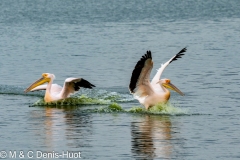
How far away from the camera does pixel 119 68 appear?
22.7 metres

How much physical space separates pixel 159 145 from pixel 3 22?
93.6ft

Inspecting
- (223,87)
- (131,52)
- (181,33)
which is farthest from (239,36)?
(223,87)

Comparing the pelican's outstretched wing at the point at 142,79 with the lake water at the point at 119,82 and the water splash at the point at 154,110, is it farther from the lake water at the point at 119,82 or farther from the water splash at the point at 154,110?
the lake water at the point at 119,82

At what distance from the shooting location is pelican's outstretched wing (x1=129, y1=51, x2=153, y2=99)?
1520 cm

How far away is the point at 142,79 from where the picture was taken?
51.5 feet

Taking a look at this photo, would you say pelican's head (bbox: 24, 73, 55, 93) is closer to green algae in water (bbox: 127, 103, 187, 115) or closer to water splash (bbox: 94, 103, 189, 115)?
Result: water splash (bbox: 94, 103, 189, 115)

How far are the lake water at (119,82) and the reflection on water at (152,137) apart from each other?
1 centimetres

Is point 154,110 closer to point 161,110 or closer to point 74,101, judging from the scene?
point 161,110
